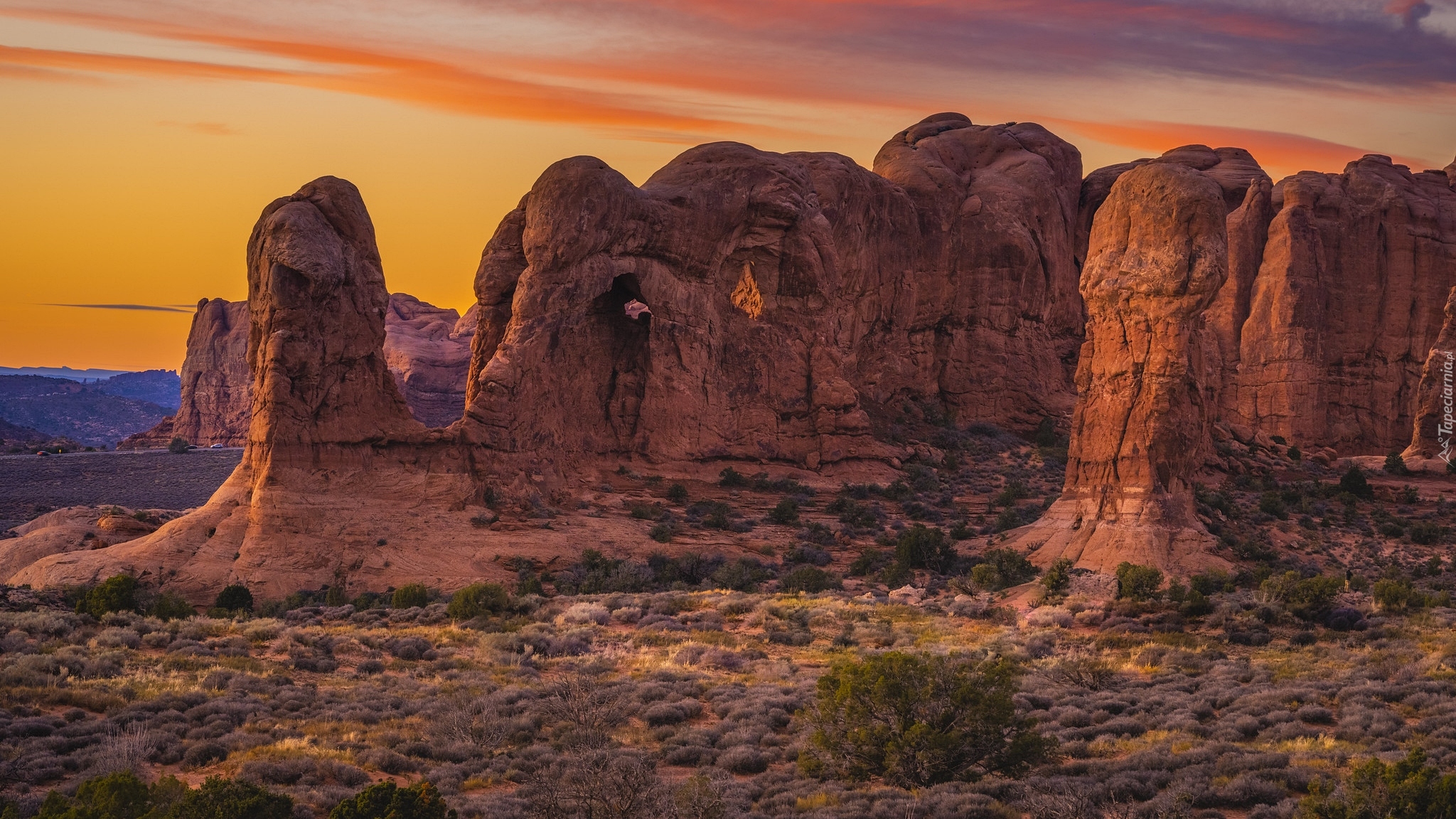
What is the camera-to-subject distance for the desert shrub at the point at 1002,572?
112 feet

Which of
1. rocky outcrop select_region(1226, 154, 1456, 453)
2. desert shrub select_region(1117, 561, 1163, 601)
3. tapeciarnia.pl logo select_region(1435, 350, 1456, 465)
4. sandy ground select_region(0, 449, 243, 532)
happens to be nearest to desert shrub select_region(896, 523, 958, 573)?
desert shrub select_region(1117, 561, 1163, 601)

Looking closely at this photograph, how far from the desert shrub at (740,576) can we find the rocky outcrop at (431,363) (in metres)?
48.3

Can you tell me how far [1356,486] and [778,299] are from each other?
21.3 metres

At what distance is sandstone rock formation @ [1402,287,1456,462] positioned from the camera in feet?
176

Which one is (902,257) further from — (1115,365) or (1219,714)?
(1219,714)

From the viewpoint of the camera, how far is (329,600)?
3275cm

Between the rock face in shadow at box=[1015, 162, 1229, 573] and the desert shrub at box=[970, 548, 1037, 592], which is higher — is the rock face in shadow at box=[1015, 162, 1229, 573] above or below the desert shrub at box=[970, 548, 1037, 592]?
above

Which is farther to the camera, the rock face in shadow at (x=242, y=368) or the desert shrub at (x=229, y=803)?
the rock face in shadow at (x=242, y=368)

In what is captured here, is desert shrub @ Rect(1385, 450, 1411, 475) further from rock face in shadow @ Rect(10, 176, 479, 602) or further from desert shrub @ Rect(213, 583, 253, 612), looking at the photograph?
desert shrub @ Rect(213, 583, 253, 612)

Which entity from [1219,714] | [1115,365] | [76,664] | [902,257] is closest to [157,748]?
[76,664]

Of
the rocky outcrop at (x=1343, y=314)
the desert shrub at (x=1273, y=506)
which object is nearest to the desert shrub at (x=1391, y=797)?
the desert shrub at (x=1273, y=506)

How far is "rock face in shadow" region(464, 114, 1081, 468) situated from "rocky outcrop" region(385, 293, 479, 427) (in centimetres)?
3383

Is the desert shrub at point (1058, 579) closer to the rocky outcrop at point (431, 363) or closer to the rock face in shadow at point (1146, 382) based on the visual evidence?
the rock face in shadow at point (1146, 382)

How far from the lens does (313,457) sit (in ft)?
118
